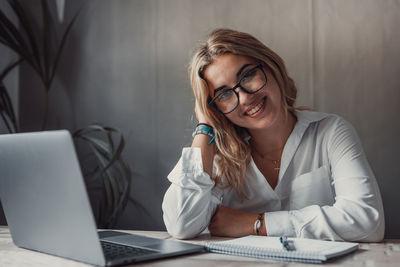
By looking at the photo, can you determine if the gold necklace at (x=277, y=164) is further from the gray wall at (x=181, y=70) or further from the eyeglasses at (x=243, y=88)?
the gray wall at (x=181, y=70)

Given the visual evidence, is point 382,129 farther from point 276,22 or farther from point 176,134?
point 176,134

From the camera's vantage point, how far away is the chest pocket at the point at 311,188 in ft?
6.19

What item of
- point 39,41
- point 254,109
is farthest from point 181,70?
point 254,109

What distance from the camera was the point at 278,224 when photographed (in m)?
1.51

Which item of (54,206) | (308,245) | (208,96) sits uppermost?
(208,96)

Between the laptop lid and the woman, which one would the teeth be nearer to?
the woman

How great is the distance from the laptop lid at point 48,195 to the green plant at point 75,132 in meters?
1.72

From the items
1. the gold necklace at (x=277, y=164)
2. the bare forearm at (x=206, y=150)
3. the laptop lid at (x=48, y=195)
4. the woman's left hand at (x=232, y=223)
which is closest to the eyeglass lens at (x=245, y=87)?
the bare forearm at (x=206, y=150)

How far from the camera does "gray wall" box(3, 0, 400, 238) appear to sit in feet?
8.87

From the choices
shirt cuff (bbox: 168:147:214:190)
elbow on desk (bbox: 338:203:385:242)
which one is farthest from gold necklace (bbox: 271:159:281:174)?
elbow on desk (bbox: 338:203:385:242)

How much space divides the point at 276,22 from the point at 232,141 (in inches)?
50.1

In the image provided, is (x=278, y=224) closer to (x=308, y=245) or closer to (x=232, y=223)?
(x=232, y=223)

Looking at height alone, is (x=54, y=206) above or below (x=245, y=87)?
below

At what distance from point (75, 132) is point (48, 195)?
7.24 ft
